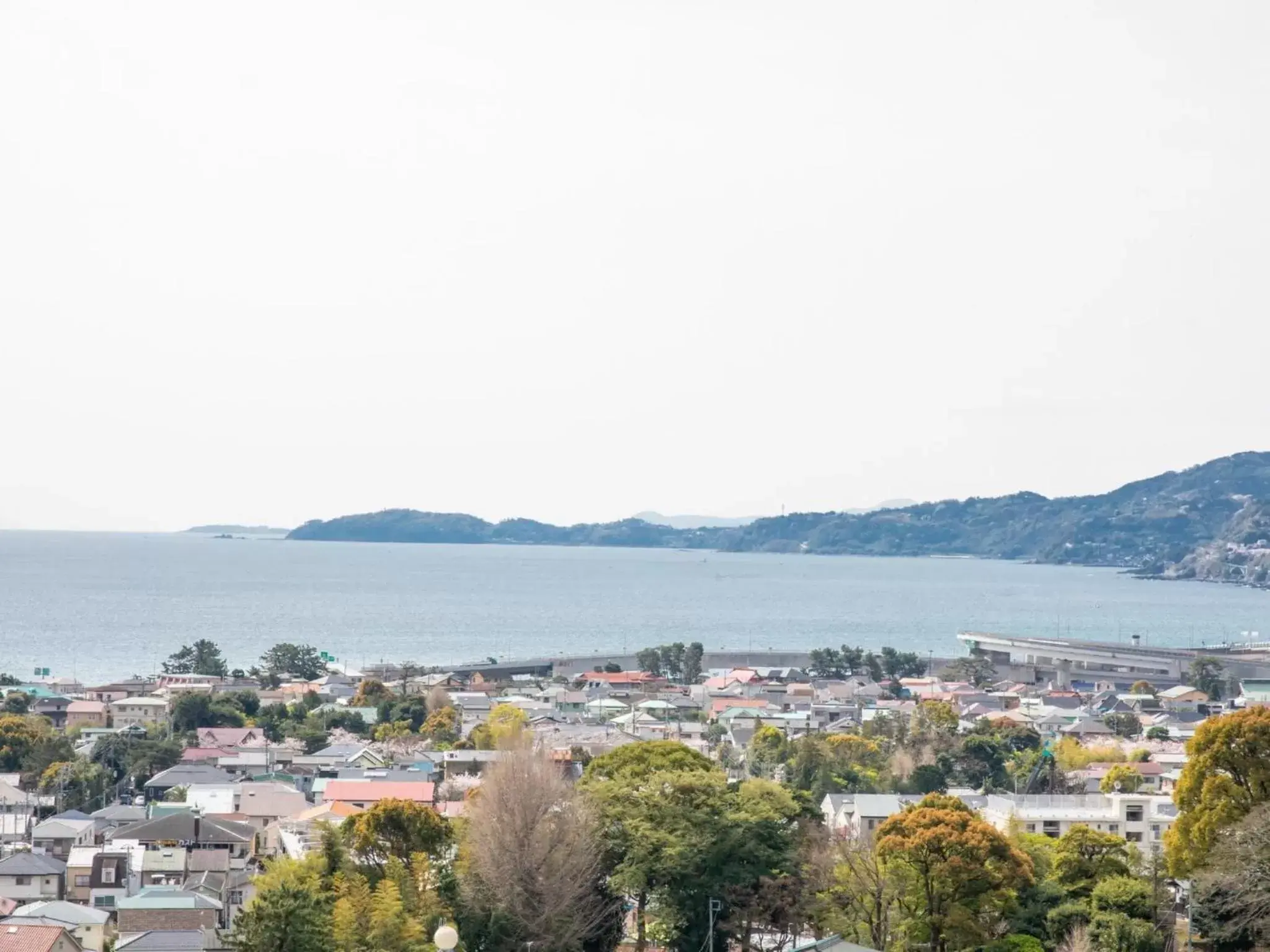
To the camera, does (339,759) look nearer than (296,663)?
Yes

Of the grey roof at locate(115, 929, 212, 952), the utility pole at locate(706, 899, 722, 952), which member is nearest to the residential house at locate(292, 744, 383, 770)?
the grey roof at locate(115, 929, 212, 952)

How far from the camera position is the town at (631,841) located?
1631 cm

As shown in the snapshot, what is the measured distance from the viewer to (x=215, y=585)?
111688 mm

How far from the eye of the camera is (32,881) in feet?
64.2

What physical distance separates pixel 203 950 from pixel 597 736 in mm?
19225

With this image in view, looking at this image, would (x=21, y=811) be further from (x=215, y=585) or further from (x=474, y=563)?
(x=474, y=563)

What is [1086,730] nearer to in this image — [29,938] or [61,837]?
[61,837]

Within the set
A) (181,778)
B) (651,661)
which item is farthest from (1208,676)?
(181,778)

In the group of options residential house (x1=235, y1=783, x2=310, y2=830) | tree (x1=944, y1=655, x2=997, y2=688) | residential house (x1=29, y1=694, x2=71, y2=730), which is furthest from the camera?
tree (x1=944, y1=655, x2=997, y2=688)

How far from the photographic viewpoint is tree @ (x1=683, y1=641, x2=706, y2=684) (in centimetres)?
5381

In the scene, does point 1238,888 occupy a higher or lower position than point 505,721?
higher

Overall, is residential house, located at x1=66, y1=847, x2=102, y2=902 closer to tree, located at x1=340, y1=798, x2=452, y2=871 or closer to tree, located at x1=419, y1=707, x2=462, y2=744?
tree, located at x1=340, y1=798, x2=452, y2=871

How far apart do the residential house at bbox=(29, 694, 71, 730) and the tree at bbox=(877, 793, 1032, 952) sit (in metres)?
26.9

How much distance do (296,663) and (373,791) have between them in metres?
24.6
